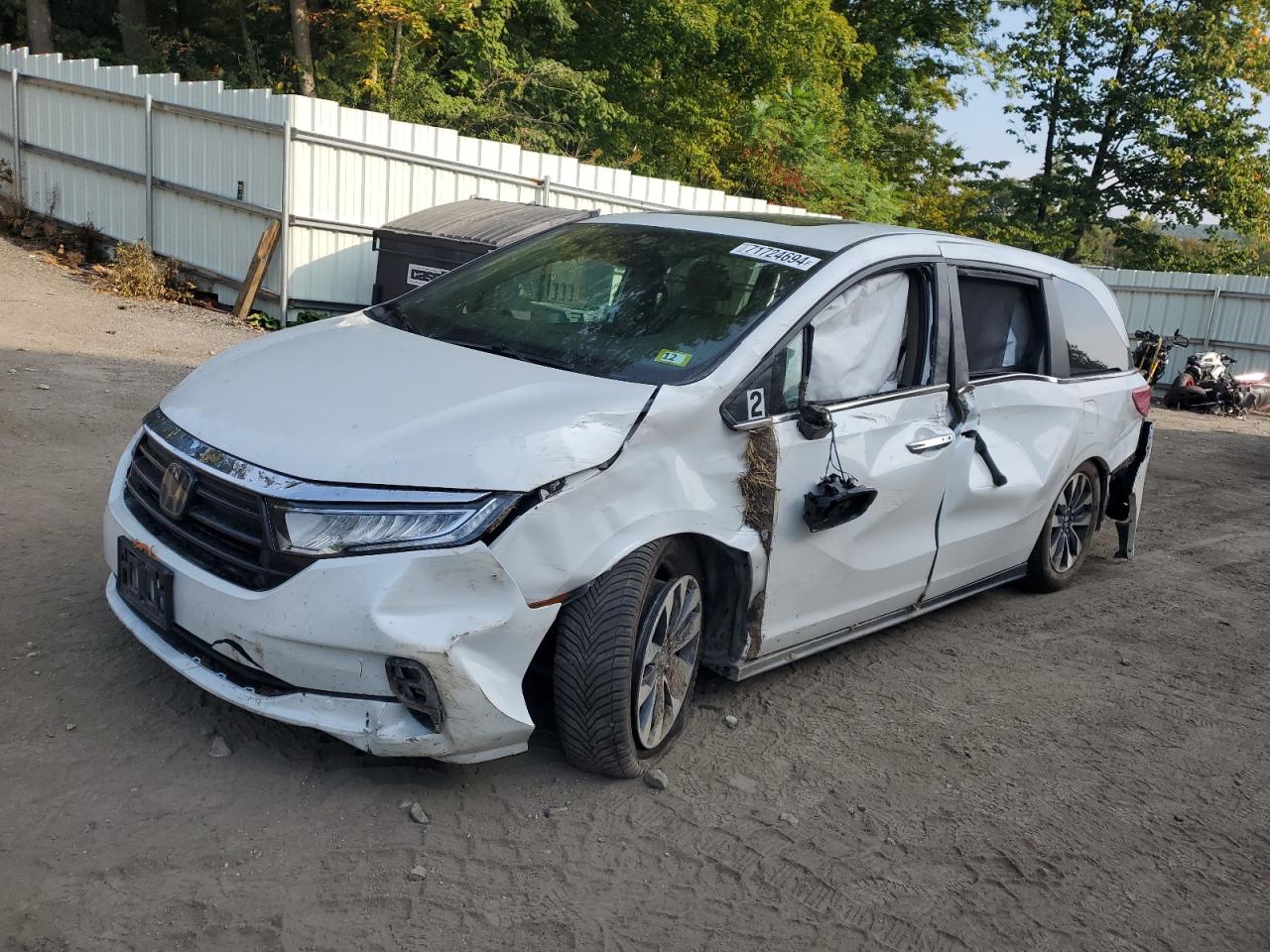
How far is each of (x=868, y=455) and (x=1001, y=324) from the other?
1376 mm

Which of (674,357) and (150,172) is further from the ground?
(674,357)

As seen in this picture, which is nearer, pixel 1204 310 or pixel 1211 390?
pixel 1211 390

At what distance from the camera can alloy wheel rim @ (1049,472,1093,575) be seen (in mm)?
5902

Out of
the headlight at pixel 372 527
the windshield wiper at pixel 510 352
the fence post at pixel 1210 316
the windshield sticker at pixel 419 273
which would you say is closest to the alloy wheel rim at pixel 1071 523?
the windshield wiper at pixel 510 352

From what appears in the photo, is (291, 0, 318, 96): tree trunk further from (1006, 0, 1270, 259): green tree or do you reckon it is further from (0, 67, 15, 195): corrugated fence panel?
(1006, 0, 1270, 259): green tree

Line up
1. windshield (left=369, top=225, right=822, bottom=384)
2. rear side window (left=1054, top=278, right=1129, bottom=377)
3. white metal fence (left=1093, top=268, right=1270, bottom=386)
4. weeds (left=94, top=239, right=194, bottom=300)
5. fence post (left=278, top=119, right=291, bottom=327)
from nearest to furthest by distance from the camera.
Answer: windshield (left=369, top=225, right=822, bottom=384)
rear side window (left=1054, top=278, right=1129, bottom=377)
fence post (left=278, top=119, right=291, bottom=327)
weeds (left=94, top=239, right=194, bottom=300)
white metal fence (left=1093, top=268, right=1270, bottom=386)

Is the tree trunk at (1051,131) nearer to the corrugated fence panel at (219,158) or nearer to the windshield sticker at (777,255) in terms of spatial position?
the corrugated fence panel at (219,158)

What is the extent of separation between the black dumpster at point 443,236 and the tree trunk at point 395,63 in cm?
820

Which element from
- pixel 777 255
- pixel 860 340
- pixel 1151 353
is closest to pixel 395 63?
pixel 1151 353

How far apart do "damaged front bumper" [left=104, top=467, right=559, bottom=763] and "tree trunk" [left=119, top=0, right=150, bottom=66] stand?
22.2 m

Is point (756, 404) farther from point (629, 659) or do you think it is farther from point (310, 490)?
point (310, 490)

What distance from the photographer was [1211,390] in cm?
1723

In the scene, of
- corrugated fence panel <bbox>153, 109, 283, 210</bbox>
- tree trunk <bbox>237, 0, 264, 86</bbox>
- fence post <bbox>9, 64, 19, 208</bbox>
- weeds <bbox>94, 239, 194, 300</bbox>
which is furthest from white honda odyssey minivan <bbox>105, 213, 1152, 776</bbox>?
tree trunk <bbox>237, 0, 264, 86</bbox>

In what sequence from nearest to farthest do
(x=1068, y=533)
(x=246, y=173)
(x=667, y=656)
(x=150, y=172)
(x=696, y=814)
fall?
(x=696, y=814) → (x=667, y=656) → (x=1068, y=533) → (x=246, y=173) → (x=150, y=172)
